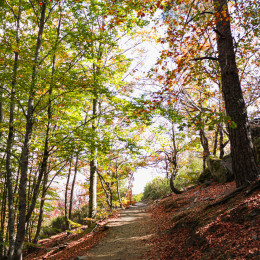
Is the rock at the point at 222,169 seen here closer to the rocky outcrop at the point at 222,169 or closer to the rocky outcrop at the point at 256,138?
the rocky outcrop at the point at 222,169

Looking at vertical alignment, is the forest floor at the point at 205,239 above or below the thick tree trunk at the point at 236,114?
below

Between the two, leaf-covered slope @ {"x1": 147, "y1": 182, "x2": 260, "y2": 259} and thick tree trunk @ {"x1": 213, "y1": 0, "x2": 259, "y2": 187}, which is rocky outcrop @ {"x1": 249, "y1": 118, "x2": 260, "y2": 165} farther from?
leaf-covered slope @ {"x1": 147, "y1": 182, "x2": 260, "y2": 259}

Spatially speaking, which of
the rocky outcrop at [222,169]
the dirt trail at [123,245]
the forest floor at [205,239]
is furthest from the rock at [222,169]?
the dirt trail at [123,245]

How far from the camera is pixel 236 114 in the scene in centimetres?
552

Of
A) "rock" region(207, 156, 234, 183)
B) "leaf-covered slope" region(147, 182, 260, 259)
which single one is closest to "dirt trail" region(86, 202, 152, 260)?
"leaf-covered slope" region(147, 182, 260, 259)

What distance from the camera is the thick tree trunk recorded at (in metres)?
5.30

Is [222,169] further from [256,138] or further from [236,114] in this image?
[236,114]

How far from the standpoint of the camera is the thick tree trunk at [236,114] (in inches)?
209

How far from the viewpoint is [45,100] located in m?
7.12

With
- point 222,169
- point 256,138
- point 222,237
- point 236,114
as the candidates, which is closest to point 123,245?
point 222,237

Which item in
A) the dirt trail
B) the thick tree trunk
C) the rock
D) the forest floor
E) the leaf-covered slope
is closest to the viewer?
the leaf-covered slope

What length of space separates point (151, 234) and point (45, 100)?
21.5ft

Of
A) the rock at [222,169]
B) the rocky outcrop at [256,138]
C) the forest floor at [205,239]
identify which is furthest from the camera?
the rock at [222,169]

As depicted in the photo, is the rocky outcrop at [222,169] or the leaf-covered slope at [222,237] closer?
the leaf-covered slope at [222,237]
